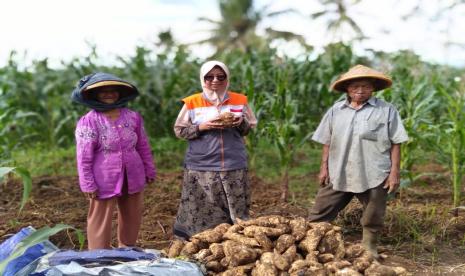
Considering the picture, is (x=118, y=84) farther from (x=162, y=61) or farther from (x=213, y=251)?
(x=162, y=61)

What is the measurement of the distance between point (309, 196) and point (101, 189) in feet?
10.3

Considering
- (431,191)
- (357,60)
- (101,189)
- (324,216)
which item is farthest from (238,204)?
(357,60)

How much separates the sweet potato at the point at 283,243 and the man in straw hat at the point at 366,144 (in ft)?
2.53

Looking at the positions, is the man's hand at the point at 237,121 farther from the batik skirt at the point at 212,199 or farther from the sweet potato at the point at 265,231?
the sweet potato at the point at 265,231

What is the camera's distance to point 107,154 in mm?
3703

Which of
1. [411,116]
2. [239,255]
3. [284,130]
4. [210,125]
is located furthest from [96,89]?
[411,116]

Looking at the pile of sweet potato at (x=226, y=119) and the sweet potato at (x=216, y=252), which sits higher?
the pile of sweet potato at (x=226, y=119)

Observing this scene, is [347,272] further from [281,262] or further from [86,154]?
[86,154]

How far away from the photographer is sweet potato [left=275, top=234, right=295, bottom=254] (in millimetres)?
3350

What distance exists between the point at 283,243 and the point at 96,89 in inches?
64.3

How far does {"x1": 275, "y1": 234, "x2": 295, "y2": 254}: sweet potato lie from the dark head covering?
4.71ft

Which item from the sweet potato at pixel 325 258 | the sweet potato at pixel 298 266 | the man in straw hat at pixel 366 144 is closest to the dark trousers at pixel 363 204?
the man in straw hat at pixel 366 144

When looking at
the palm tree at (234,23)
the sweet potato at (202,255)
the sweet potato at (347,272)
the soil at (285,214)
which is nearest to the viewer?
the sweet potato at (347,272)

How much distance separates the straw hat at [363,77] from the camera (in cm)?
379
